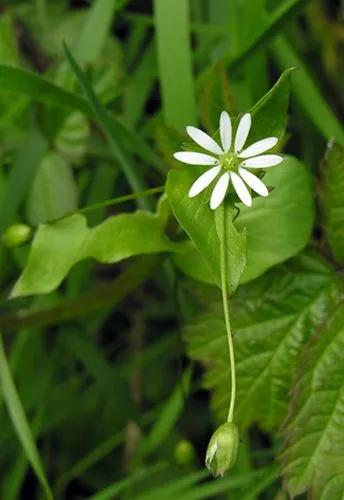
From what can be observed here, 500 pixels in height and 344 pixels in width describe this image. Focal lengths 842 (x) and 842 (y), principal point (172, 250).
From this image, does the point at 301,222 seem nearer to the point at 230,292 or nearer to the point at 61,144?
the point at 230,292

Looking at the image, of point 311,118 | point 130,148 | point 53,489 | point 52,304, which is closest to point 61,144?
point 130,148

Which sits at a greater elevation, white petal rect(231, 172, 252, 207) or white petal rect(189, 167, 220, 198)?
white petal rect(189, 167, 220, 198)

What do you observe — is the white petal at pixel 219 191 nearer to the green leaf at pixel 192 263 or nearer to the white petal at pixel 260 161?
the white petal at pixel 260 161

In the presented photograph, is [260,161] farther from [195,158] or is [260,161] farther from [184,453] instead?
[184,453]

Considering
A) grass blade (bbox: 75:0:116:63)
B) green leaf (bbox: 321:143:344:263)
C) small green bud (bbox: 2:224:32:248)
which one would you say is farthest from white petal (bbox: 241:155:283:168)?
grass blade (bbox: 75:0:116:63)

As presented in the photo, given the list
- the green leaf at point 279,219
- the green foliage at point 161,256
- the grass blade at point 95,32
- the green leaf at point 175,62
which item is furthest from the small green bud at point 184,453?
the grass blade at point 95,32

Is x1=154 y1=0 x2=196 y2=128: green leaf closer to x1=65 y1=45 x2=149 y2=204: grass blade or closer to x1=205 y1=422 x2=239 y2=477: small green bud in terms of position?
x1=65 y1=45 x2=149 y2=204: grass blade
